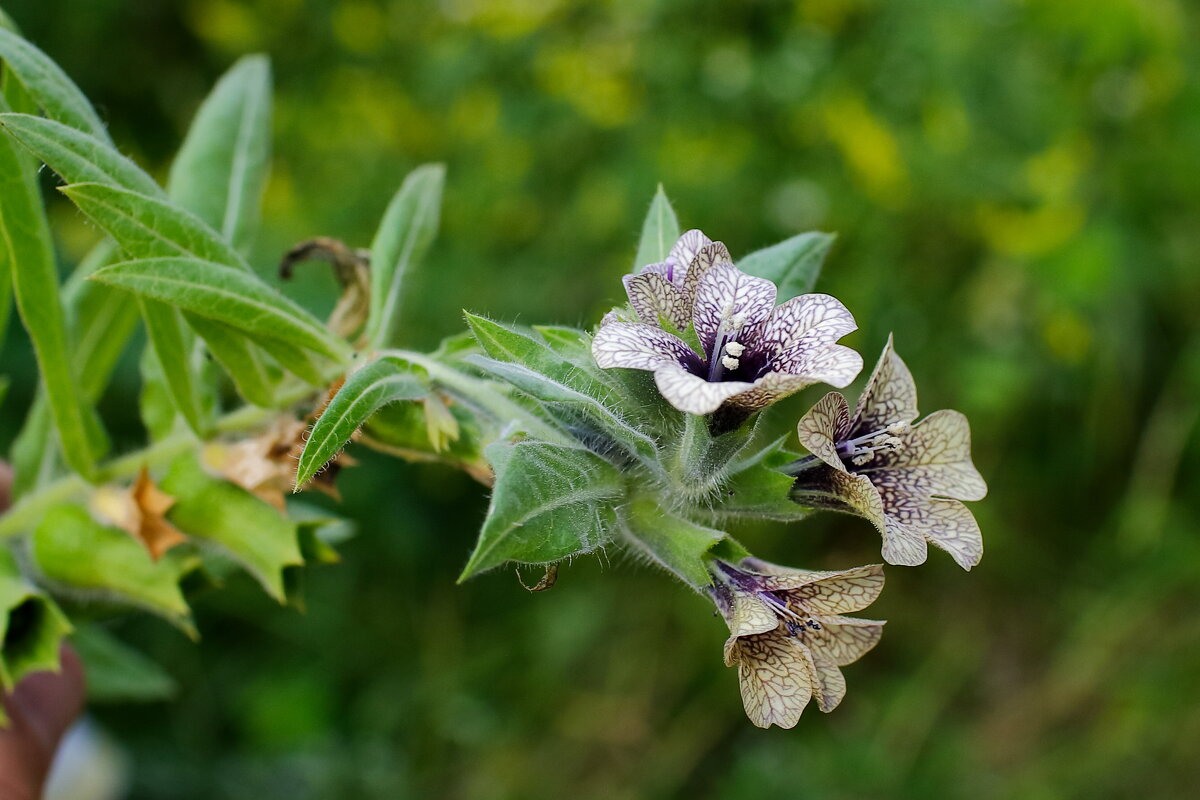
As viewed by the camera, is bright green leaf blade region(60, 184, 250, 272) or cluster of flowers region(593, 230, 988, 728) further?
bright green leaf blade region(60, 184, 250, 272)

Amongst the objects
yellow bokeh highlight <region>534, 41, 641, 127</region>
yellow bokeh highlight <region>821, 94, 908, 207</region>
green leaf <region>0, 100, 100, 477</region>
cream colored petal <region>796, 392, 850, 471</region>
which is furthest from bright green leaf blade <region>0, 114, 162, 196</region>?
yellow bokeh highlight <region>821, 94, 908, 207</region>

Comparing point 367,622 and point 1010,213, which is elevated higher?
point 1010,213

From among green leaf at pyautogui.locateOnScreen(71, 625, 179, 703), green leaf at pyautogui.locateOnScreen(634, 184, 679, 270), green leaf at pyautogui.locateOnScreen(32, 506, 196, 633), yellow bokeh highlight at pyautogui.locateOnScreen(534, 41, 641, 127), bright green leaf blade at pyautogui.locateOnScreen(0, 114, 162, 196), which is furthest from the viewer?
yellow bokeh highlight at pyautogui.locateOnScreen(534, 41, 641, 127)

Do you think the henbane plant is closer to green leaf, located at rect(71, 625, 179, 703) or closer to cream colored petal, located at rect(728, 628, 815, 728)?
cream colored petal, located at rect(728, 628, 815, 728)

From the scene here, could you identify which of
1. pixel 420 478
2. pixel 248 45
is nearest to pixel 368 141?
pixel 248 45

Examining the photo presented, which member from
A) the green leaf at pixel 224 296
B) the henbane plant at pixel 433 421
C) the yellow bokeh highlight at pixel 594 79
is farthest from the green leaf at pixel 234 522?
the yellow bokeh highlight at pixel 594 79

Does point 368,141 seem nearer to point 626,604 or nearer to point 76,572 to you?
point 626,604

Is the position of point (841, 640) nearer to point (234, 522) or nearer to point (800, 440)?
point (800, 440)
